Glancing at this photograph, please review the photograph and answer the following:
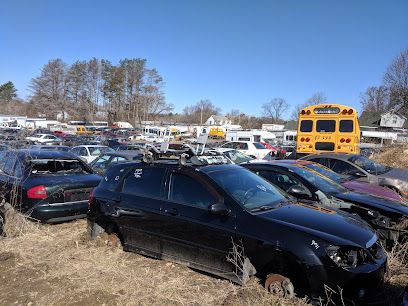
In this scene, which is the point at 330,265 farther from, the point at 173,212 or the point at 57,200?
the point at 57,200

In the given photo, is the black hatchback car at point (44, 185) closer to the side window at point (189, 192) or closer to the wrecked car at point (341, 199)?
the side window at point (189, 192)

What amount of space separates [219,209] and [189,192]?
68 centimetres

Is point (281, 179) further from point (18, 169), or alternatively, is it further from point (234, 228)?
point (18, 169)

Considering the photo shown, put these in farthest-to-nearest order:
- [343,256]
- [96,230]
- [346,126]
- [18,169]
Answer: [346,126], [18,169], [96,230], [343,256]

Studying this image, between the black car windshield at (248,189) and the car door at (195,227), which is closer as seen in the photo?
the car door at (195,227)

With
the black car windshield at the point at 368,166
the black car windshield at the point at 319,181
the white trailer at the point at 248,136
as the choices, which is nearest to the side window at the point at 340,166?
the black car windshield at the point at 368,166

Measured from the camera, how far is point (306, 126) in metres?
16.2

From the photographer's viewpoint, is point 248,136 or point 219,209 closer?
point 219,209

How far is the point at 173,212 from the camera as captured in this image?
16.8 feet

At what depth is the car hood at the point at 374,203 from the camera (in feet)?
19.2

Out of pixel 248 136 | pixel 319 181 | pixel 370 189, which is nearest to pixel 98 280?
pixel 319 181

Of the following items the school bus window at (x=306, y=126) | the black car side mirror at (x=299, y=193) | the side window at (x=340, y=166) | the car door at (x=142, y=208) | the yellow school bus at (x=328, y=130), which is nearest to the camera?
the car door at (x=142, y=208)

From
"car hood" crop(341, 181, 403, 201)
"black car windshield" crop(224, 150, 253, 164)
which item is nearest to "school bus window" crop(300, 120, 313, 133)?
"black car windshield" crop(224, 150, 253, 164)

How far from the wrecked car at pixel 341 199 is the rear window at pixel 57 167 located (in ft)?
12.1
